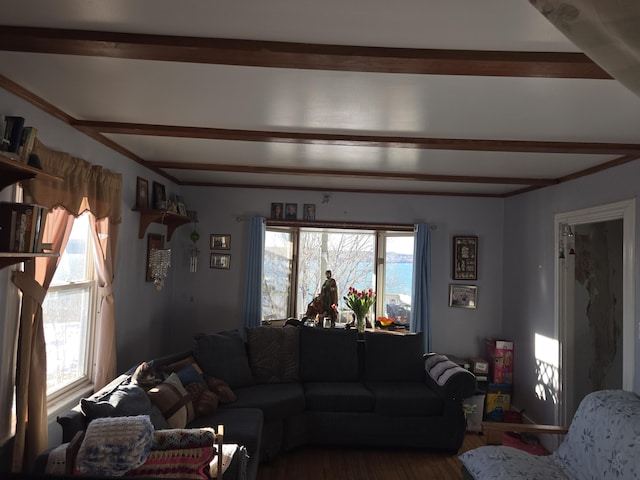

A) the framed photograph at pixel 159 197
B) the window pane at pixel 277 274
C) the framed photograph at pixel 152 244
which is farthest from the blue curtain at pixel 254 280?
the framed photograph at pixel 159 197

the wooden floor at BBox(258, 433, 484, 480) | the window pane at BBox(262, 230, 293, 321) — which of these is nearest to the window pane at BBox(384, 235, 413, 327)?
the window pane at BBox(262, 230, 293, 321)

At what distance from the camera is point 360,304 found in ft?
17.1

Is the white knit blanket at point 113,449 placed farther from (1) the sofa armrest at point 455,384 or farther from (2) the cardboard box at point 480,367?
(2) the cardboard box at point 480,367

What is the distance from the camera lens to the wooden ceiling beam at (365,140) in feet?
9.80

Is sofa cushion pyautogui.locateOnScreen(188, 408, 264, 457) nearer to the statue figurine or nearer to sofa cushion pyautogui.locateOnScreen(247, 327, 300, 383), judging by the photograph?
sofa cushion pyautogui.locateOnScreen(247, 327, 300, 383)

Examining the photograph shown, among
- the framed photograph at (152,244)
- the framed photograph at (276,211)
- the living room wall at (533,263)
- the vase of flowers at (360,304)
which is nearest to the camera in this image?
the living room wall at (533,263)

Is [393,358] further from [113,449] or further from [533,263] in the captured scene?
[113,449]

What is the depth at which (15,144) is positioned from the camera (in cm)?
208

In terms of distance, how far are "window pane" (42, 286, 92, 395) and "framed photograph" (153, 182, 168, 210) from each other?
1151mm

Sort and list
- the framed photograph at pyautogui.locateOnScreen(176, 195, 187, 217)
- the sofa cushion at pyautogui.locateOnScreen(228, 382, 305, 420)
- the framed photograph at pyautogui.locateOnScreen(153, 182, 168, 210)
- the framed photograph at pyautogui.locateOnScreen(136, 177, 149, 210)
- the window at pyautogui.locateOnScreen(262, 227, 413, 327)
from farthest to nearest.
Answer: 1. the window at pyautogui.locateOnScreen(262, 227, 413, 327)
2. the framed photograph at pyautogui.locateOnScreen(176, 195, 187, 217)
3. the framed photograph at pyautogui.locateOnScreen(153, 182, 168, 210)
4. the framed photograph at pyautogui.locateOnScreen(136, 177, 149, 210)
5. the sofa cushion at pyautogui.locateOnScreen(228, 382, 305, 420)

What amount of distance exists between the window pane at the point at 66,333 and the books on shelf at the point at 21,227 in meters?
0.82

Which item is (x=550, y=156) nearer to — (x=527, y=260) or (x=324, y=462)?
(x=527, y=260)

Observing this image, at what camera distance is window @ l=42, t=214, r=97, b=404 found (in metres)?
2.99

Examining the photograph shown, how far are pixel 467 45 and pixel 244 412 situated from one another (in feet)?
9.64
